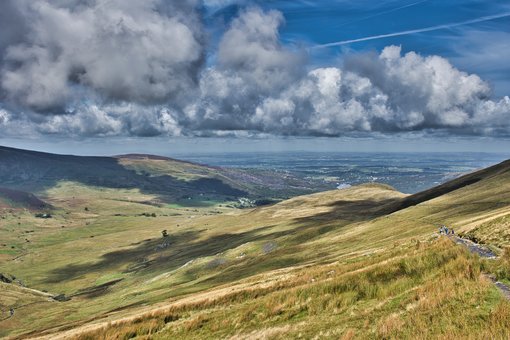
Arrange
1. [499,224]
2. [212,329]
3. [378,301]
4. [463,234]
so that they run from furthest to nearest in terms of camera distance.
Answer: [463,234] < [499,224] < [212,329] < [378,301]

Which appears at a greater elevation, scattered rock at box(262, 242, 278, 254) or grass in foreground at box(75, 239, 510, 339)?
grass in foreground at box(75, 239, 510, 339)

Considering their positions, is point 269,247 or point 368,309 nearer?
point 368,309

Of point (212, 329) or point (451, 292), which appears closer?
point (451, 292)

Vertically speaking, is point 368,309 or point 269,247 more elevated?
point 368,309

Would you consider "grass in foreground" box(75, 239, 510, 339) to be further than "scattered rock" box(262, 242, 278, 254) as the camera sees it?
No

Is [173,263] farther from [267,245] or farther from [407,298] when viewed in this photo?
[407,298]

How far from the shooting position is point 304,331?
21859 mm

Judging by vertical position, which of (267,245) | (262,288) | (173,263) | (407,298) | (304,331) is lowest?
(173,263)

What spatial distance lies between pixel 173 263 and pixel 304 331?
157935 mm

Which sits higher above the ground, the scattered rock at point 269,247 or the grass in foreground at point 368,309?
the grass in foreground at point 368,309

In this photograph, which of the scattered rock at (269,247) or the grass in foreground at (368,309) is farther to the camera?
the scattered rock at (269,247)

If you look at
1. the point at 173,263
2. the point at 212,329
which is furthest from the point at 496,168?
the point at 212,329

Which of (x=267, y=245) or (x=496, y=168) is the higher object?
(x=496, y=168)

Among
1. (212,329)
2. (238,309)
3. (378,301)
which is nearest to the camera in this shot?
(378,301)
